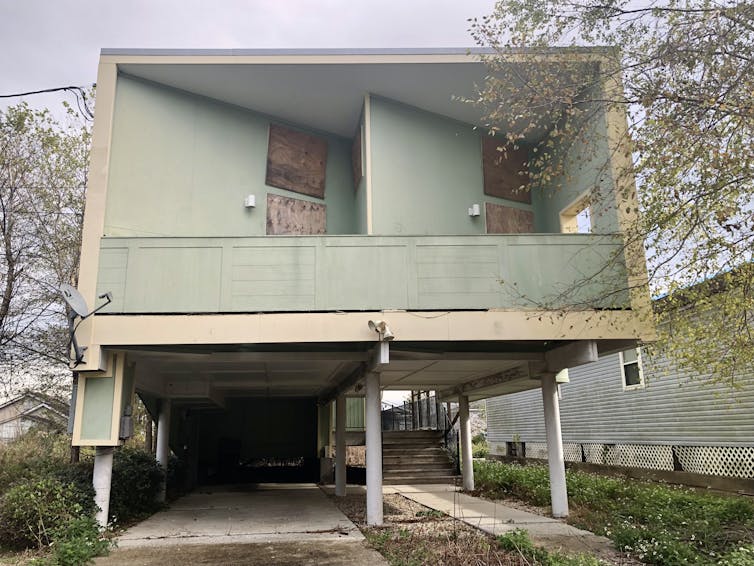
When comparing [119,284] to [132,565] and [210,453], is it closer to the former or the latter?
[132,565]

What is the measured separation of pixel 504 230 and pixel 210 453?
512 inches

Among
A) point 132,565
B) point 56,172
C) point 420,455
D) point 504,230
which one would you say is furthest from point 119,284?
point 420,455

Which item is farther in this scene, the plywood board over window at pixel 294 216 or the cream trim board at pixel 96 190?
the plywood board over window at pixel 294 216

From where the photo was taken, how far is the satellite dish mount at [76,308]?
8344mm

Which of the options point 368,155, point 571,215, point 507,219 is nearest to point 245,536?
point 368,155

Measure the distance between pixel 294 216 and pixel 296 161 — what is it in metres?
1.12

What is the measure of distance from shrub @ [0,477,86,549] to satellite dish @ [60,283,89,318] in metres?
2.36

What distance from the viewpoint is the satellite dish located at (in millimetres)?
8328

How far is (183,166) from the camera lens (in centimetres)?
1077

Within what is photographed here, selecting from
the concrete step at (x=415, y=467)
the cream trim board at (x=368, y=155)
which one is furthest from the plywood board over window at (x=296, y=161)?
the concrete step at (x=415, y=467)

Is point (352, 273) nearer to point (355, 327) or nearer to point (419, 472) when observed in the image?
point (355, 327)

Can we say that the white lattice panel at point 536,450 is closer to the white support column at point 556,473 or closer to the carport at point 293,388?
the carport at point 293,388

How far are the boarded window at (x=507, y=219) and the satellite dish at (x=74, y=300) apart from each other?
23.1ft

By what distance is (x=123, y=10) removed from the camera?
10.8 metres
